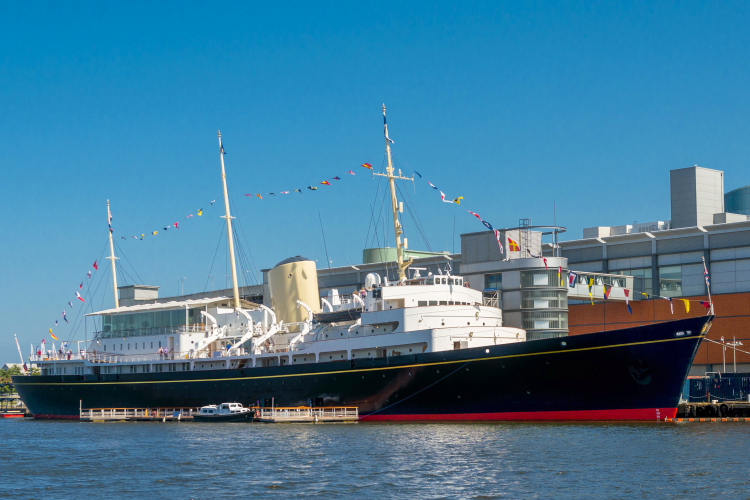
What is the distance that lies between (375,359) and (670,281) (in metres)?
29.6

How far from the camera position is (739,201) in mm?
97875

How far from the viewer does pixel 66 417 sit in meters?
58.0

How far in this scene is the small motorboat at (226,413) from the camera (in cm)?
4659

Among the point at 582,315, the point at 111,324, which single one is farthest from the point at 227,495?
the point at 582,315

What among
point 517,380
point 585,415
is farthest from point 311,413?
point 585,415

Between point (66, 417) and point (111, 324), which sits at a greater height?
point (111, 324)

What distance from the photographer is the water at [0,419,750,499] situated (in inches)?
986

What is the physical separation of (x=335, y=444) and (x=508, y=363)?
30.1 ft

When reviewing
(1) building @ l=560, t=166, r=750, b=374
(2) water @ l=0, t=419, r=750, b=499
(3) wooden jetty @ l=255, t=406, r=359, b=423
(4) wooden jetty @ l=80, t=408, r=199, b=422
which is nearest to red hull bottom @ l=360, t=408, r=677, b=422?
(2) water @ l=0, t=419, r=750, b=499

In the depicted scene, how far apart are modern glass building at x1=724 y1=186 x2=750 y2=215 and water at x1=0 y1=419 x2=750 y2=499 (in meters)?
61.3

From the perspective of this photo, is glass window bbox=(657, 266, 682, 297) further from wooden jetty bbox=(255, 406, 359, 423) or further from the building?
wooden jetty bbox=(255, 406, 359, 423)

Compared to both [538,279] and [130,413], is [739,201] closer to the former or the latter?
[538,279]

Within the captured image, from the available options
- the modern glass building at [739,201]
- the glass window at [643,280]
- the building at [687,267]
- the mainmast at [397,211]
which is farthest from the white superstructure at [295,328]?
the modern glass building at [739,201]

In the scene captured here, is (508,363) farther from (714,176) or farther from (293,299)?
(714,176)
